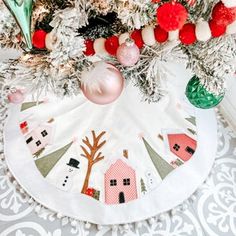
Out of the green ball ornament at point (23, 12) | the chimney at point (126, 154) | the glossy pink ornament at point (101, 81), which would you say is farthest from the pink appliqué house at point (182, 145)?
the green ball ornament at point (23, 12)

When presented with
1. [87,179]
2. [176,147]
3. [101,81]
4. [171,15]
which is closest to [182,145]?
[176,147]

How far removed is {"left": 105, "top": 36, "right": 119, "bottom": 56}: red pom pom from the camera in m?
0.79

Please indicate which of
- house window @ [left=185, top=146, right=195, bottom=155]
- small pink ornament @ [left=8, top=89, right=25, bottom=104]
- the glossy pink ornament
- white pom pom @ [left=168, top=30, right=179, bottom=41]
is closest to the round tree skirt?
house window @ [left=185, top=146, right=195, bottom=155]

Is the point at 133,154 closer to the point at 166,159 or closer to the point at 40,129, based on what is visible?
the point at 166,159

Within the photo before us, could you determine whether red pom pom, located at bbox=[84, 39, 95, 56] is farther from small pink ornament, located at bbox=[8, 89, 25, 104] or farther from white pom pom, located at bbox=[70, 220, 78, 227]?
white pom pom, located at bbox=[70, 220, 78, 227]

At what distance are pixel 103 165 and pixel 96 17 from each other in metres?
0.45

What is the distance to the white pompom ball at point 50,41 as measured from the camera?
73 centimetres

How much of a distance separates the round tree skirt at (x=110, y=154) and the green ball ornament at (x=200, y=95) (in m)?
0.21

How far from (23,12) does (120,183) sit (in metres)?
0.58

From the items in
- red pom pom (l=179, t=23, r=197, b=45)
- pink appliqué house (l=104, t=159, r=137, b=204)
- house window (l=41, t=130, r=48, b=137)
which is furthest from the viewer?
house window (l=41, t=130, r=48, b=137)

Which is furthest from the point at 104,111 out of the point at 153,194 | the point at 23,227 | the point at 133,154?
the point at 23,227

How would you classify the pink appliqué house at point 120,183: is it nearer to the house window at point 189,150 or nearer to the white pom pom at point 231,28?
the house window at point 189,150

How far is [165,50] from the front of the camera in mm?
789

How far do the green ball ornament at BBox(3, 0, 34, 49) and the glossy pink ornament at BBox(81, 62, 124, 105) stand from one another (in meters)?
0.17
